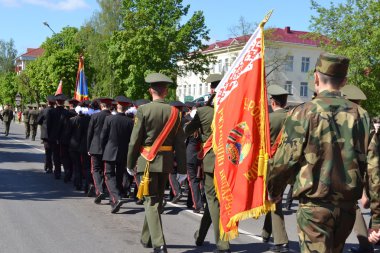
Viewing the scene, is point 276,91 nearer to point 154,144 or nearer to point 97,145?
point 154,144

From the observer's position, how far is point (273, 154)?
6723 mm

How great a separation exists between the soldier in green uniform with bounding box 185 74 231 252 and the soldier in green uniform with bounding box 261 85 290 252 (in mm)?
777

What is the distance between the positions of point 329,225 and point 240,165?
1882mm

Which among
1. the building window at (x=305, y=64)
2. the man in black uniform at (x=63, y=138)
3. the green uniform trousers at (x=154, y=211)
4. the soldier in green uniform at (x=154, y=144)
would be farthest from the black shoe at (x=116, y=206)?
the building window at (x=305, y=64)

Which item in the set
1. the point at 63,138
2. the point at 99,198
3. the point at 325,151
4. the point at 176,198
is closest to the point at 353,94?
the point at 325,151

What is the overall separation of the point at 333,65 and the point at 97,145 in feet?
23.1

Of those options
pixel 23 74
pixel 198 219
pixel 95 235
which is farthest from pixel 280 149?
pixel 23 74

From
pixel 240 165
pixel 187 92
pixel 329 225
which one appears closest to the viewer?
pixel 329 225

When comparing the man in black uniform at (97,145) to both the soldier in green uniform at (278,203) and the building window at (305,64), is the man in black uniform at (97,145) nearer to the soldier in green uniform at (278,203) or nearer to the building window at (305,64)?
the soldier in green uniform at (278,203)

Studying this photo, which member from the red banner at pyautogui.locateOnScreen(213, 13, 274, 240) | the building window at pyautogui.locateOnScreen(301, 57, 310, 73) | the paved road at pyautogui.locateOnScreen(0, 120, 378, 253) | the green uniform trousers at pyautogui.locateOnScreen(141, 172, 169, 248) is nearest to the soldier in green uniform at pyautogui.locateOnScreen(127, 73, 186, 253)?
the green uniform trousers at pyautogui.locateOnScreen(141, 172, 169, 248)

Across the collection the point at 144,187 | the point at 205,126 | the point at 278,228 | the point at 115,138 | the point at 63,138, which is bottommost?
the point at 278,228

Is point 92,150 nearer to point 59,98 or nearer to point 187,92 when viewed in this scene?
point 59,98

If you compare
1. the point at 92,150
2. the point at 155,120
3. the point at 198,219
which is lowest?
the point at 198,219

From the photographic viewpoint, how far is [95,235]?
7520 mm
